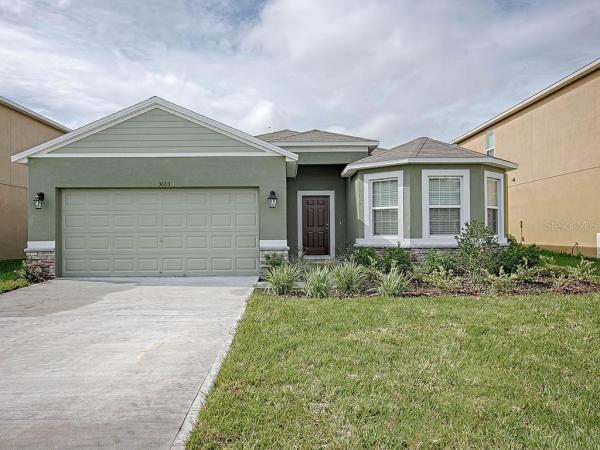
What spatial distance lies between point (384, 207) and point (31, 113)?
48.3 ft

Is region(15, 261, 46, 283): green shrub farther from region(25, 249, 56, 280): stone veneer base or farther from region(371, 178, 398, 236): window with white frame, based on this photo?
region(371, 178, 398, 236): window with white frame

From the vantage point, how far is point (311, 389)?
353 cm

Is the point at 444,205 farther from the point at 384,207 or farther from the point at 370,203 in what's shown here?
the point at 370,203

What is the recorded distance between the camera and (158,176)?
35.2 feet

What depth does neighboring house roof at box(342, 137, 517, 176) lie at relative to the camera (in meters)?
11.0

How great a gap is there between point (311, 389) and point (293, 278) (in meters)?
4.93

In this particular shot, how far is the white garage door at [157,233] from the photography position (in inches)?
426

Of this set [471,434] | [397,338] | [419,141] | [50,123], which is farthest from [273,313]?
[50,123]

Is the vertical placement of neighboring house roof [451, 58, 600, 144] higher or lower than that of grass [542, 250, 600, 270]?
higher

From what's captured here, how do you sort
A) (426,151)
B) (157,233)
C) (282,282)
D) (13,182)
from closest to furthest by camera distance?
(282,282), (157,233), (426,151), (13,182)

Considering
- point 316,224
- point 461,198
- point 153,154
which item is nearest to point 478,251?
point 461,198

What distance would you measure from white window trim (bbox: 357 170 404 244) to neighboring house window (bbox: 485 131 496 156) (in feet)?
37.5

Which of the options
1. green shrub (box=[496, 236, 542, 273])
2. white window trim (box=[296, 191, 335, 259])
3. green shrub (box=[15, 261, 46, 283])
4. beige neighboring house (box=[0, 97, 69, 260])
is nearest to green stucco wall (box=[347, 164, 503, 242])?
green shrub (box=[496, 236, 542, 273])

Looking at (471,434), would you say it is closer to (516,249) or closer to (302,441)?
(302,441)
